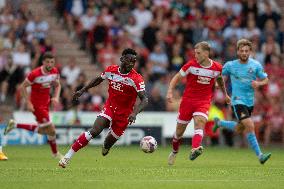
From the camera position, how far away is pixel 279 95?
29.7 meters

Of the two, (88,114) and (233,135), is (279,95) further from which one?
(88,114)

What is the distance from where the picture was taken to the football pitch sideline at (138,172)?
1355cm

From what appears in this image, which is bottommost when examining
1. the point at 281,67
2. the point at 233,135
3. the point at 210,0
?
the point at 233,135

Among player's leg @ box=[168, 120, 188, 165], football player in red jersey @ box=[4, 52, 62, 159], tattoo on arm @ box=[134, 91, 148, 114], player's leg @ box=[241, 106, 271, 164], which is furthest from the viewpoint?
football player in red jersey @ box=[4, 52, 62, 159]

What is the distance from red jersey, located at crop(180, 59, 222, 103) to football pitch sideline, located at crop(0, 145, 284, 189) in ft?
4.57

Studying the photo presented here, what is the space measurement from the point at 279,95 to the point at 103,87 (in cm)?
584

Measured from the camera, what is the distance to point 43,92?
20500 mm

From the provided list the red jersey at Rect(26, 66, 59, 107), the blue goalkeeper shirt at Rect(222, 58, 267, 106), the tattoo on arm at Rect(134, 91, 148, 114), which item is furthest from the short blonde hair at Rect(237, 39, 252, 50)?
the red jersey at Rect(26, 66, 59, 107)

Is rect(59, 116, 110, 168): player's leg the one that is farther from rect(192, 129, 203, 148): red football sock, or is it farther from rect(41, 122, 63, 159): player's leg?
rect(41, 122, 63, 159): player's leg

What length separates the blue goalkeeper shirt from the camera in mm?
18453

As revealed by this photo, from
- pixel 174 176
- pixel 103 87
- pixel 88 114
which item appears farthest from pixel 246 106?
pixel 103 87

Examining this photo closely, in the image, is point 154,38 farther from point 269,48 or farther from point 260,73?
point 260,73

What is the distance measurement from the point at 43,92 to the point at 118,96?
406cm

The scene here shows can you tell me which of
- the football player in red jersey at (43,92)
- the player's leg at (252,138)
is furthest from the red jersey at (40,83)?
the player's leg at (252,138)
